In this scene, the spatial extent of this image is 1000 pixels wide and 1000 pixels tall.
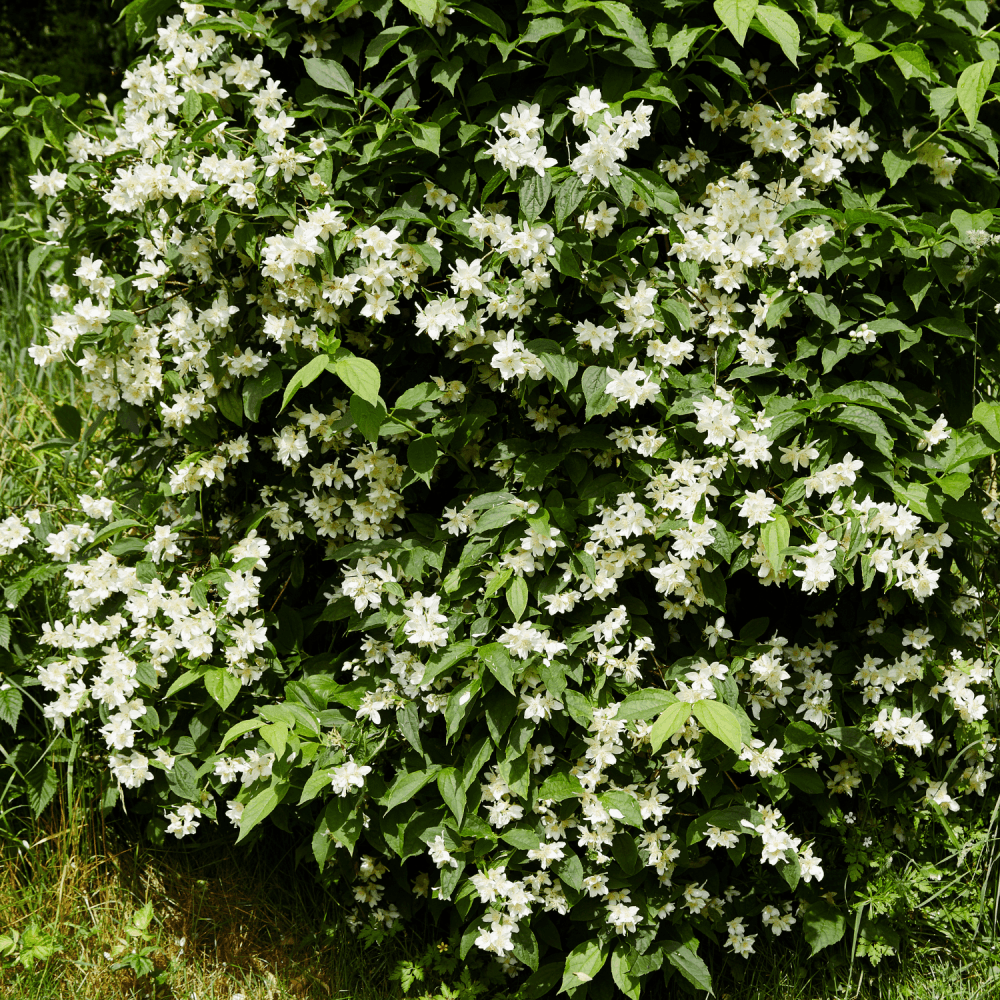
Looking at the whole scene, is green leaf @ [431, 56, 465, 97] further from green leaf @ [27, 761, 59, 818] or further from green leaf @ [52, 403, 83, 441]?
green leaf @ [27, 761, 59, 818]

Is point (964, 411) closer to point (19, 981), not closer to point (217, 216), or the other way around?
point (217, 216)

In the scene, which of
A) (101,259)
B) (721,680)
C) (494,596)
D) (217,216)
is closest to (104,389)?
(101,259)

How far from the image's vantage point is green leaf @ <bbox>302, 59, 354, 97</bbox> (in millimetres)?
2277

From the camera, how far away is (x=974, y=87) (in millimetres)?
2086

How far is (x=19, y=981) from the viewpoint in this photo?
2613 mm

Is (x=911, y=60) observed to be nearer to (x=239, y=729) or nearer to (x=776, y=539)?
(x=776, y=539)

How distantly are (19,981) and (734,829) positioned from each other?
195cm

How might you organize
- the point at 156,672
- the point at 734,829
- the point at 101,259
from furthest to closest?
1. the point at 101,259
2. the point at 156,672
3. the point at 734,829

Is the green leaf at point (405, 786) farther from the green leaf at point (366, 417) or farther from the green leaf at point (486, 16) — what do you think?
the green leaf at point (486, 16)

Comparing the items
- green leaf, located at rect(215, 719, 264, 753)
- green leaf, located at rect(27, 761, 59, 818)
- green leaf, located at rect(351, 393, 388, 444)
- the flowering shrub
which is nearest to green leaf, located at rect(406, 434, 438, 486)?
the flowering shrub

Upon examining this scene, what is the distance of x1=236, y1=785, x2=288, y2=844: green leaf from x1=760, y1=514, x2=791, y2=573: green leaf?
1281 mm

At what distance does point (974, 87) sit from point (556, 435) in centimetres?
120

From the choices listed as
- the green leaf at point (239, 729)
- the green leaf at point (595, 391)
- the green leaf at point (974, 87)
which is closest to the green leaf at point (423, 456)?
the green leaf at point (595, 391)

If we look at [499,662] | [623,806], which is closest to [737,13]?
[499,662]
